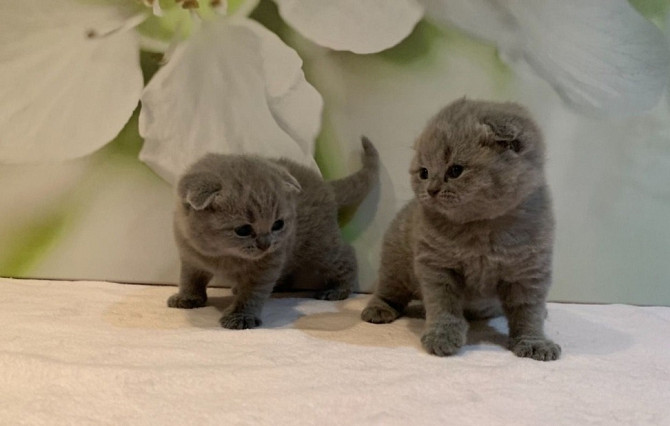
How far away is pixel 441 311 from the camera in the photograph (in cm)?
112

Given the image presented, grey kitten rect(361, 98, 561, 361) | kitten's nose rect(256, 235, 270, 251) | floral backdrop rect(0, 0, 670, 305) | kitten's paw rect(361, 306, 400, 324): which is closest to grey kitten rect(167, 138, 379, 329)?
kitten's nose rect(256, 235, 270, 251)

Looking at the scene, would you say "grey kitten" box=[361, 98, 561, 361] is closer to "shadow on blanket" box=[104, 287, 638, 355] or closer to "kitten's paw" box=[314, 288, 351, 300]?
"shadow on blanket" box=[104, 287, 638, 355]

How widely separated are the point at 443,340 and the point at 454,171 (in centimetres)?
31

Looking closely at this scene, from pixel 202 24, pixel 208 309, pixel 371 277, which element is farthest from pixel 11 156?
pixel 371 277

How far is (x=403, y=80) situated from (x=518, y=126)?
563 millimetres

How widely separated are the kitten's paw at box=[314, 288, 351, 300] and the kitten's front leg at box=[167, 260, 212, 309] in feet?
0.97

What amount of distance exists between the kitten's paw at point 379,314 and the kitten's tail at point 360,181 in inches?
13.8

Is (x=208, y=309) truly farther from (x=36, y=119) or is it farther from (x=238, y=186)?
(x=36, y=119)

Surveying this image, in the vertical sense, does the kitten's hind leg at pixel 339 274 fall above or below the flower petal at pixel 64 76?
below

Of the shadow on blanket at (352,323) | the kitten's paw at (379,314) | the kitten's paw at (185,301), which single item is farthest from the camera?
the kitten's paw at (185,301)

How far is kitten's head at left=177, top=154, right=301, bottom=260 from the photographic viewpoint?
1.20 m

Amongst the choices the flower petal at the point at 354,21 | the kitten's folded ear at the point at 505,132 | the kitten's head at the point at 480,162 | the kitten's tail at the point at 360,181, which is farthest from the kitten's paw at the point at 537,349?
the flower petal at the point at 354,21

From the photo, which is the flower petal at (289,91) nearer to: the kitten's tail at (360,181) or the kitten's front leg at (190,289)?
the kitten's tail at (360,181)

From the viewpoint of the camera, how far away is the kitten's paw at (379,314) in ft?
4.17
